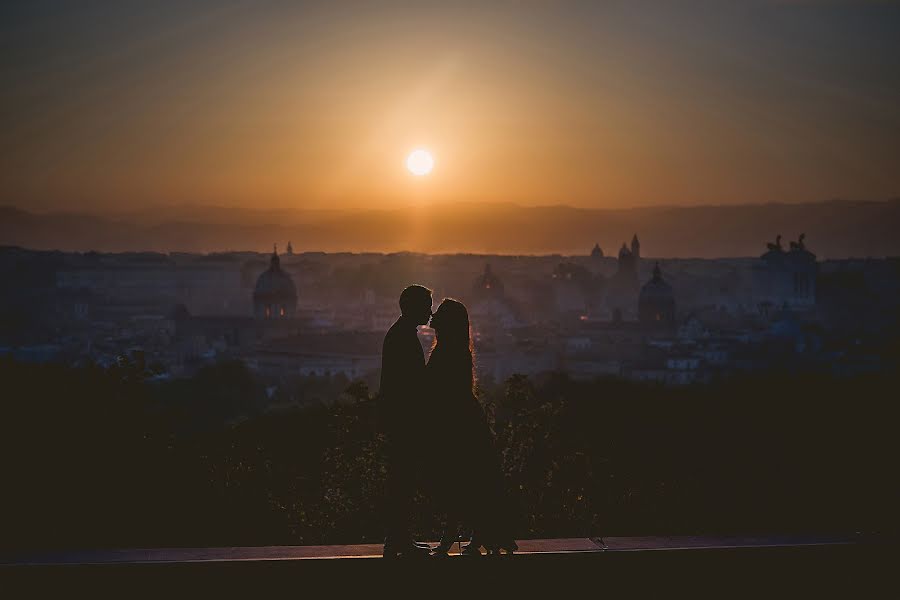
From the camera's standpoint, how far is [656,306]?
14212 cm

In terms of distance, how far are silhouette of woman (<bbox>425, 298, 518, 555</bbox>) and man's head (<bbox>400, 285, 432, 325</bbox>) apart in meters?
0.07

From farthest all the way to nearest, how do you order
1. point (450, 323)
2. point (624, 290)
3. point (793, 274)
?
point (624, 290) → point (793, 274) → point (450, 323)

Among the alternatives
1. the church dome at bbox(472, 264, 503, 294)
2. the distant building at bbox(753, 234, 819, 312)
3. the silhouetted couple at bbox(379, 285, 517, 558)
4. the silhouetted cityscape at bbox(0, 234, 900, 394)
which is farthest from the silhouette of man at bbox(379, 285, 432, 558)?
the distant building at bbox(753, 234, 819, 312)

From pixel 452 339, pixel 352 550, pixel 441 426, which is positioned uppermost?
pixel 452 339

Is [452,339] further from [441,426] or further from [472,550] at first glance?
[472,550]

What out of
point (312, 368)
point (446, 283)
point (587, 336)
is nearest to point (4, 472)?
point (312, 368)

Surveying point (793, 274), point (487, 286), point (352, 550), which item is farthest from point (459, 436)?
point (793, 274)

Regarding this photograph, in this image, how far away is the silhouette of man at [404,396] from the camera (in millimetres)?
6422

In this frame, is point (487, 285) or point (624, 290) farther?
point (624, 290)

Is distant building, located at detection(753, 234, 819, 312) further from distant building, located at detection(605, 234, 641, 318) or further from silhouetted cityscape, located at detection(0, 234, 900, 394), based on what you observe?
distant building, located at detection(605, 234, 641, 318)

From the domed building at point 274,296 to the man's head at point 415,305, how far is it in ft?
451

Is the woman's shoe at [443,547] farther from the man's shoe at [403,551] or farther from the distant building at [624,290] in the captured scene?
the distant building at [624,290]

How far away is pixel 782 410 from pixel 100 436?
33053 millimetres

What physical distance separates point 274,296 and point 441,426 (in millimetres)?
138115
